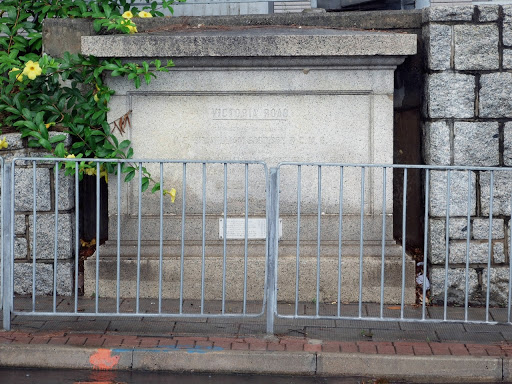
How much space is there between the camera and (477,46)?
22.1 ft

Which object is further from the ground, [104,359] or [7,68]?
[7,68]

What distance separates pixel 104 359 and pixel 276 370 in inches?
42.6

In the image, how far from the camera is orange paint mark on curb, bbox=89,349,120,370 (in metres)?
5.29

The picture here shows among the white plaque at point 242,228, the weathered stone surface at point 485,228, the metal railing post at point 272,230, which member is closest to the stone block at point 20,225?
the white plaque at point 242,228

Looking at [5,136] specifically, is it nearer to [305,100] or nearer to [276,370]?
[305,100]

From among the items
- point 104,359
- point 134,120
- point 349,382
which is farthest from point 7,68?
point 349,382

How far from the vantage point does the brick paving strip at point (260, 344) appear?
5.41 m

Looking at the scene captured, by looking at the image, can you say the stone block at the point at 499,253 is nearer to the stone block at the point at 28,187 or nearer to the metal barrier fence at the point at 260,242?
the metal barrier fence at the point at 260,242

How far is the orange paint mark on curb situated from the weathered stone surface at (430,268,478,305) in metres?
2.82

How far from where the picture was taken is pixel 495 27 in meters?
6.73

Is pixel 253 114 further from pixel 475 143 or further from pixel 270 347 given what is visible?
pixel 270 347

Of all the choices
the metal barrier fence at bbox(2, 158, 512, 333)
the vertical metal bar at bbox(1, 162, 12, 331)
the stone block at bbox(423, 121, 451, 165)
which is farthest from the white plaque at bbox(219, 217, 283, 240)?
the vertical metal bar at bbox(1, 162, 12, 331)

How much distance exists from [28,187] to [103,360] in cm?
208

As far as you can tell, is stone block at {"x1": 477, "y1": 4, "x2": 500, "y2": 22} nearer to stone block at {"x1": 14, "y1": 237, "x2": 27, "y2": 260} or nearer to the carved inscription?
the carved inscription
